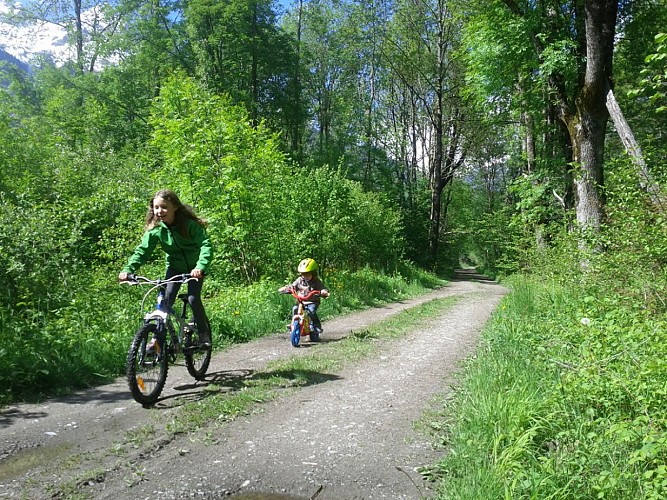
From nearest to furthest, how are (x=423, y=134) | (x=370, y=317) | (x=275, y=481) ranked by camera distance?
(x=275, y=481) → (x=370, y=317) → (x=423, y=134)

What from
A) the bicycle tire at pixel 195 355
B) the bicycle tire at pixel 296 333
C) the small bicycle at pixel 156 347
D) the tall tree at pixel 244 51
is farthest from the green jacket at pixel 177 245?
the tall tree at pixel 244 51

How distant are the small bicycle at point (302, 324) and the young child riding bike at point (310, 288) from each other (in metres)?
0.06

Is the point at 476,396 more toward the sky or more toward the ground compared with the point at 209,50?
more toward the ground

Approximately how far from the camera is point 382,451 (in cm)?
346

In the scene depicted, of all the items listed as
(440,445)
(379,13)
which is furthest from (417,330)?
(379,13)

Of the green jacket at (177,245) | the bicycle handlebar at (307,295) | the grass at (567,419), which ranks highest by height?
the green jacket at (177,245)

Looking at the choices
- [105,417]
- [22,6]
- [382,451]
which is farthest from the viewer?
[22,6]

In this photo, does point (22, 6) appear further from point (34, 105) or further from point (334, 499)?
point (334, 499)

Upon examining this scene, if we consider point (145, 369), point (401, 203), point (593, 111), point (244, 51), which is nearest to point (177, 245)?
point (145, 369)

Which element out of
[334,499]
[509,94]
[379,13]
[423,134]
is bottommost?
[334,499]

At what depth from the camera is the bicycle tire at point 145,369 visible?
4137mm

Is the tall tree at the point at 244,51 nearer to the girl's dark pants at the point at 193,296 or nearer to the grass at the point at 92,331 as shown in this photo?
the grass at the point at 92,331

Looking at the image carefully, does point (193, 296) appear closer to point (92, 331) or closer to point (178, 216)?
point (178, 216)

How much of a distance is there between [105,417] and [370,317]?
23.3 feet
